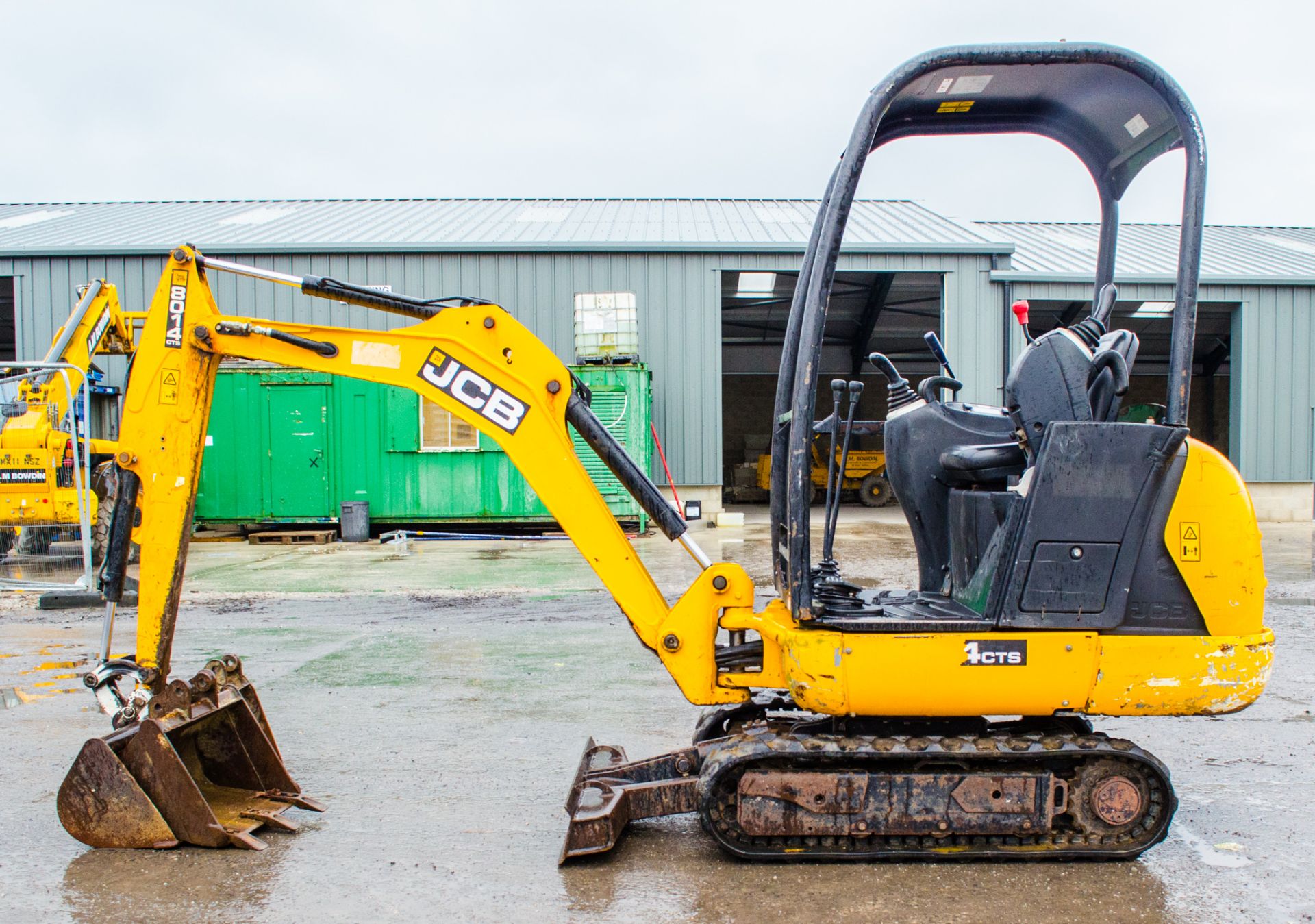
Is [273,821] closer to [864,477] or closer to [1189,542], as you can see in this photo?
[1189,542]

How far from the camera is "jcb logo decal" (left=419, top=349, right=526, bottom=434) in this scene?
377 centimetres

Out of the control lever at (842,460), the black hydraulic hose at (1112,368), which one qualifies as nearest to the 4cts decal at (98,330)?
the control lever at (842,460)

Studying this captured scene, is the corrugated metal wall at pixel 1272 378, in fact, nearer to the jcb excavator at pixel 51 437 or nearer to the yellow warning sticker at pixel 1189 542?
the jcb excavator at pixel 51 437

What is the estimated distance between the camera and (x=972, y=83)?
3572 mm

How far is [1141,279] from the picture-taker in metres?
18.6

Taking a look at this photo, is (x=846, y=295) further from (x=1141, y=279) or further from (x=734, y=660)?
(x=734, y=660)

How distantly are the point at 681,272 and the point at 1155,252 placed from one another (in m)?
11.7

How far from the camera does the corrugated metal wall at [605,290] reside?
17391mm

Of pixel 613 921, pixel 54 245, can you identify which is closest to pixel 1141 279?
pixel 613 921

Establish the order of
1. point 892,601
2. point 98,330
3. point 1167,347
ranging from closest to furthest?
point 892,601 < point 98,330 < point 1167,347

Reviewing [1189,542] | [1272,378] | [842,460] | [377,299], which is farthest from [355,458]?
[1272,378]

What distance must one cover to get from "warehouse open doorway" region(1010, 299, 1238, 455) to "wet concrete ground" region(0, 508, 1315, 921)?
15.3 meters

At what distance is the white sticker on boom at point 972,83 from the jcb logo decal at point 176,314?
3.13 metres

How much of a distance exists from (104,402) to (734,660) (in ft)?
54.9
